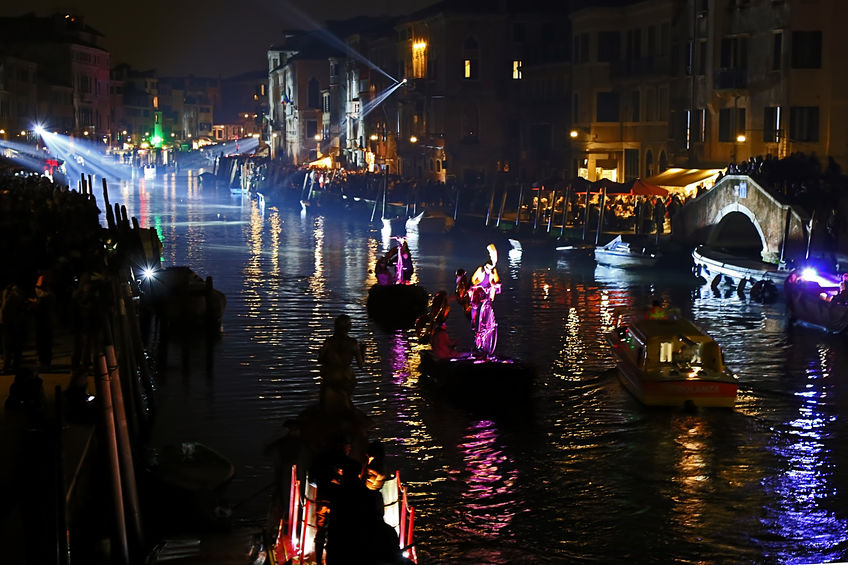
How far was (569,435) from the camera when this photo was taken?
19.6 meters

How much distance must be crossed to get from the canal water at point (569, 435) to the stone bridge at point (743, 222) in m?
3.10

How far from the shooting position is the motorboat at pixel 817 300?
95.1 feet

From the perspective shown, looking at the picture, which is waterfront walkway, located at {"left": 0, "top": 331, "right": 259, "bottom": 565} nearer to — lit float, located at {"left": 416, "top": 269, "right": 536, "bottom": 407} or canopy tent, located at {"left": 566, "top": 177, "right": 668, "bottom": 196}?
lit float, located at {"left": 416, "top": 269, "right": 536, "bottom": 407}

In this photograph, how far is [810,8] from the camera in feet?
145

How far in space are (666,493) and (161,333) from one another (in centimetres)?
1183

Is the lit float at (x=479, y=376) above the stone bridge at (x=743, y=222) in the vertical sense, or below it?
below

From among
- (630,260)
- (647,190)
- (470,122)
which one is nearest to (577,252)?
(647,190)

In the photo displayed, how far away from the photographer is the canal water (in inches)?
593

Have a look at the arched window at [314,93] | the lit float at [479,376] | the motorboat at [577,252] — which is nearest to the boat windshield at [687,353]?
the lit float at [479,376]

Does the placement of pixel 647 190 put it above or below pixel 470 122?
below

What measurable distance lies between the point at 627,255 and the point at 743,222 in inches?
183

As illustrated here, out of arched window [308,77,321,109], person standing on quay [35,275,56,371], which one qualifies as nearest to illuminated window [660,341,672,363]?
person standing on quay [35,275,56,371]

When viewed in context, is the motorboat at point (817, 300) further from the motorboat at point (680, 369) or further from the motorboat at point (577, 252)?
the motorboat at point (577, 252)

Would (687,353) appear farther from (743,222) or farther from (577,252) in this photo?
(577,252)
